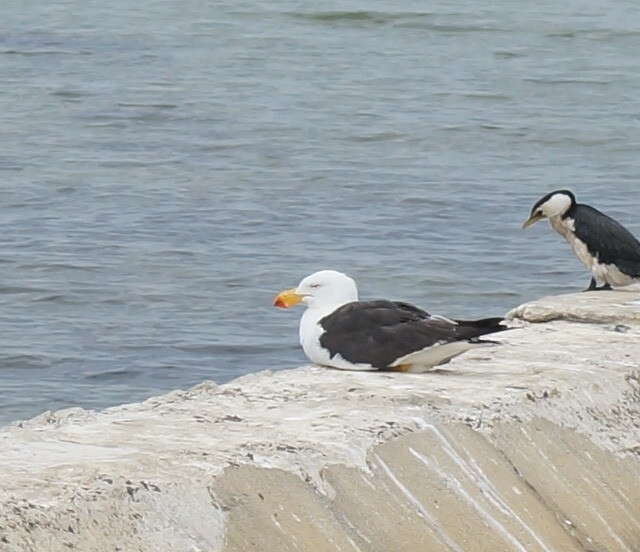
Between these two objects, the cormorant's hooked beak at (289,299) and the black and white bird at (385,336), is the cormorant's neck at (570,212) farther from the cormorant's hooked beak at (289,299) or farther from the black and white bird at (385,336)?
the black and white bird at (385,336)

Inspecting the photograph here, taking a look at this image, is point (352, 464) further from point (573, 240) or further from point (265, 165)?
point (265, 165)

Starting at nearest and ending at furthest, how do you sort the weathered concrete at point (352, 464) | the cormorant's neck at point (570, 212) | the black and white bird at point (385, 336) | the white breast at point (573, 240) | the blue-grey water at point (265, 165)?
the weathered concrete at point (352, 464), the black and white bird at point (385, 336), the white breast at point (573, 240), the cormorant's neck at point (570, 212), the blue-grey water at point (265, 165)

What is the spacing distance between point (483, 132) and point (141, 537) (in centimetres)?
1315

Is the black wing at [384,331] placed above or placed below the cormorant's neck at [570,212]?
above

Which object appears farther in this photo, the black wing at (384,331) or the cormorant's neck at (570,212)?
the cormorant's neck at (570,212)

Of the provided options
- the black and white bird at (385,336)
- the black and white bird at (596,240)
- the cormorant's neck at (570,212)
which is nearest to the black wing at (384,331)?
→ the black and white bird at (385,336)

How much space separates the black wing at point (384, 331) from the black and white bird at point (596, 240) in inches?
107

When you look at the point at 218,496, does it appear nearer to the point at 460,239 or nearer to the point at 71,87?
the point at 460,239

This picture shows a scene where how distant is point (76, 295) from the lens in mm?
11742

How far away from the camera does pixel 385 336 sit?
6.76 meters

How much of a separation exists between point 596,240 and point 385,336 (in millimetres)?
3401

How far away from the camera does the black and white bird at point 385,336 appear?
6688 millimetres

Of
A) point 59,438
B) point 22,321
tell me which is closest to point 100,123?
point 22,321

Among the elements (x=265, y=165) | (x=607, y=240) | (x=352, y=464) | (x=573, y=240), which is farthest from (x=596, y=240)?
(x=265, y=165)
